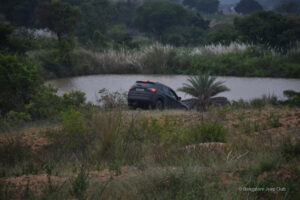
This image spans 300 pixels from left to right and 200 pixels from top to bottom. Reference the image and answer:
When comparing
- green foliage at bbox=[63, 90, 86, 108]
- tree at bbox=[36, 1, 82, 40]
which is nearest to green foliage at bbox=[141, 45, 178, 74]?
tree at bbox=[36, 1, 82, 40]

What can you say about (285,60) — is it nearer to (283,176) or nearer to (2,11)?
(283,176)

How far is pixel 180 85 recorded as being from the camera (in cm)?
2322

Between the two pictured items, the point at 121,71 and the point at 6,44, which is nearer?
the point at 6,44

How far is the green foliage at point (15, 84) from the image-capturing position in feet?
42.8

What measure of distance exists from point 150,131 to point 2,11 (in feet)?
155

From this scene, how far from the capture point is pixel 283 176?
4629 millimetres

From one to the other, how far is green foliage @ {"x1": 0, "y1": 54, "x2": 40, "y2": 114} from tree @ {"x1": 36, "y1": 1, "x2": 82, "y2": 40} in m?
16.6

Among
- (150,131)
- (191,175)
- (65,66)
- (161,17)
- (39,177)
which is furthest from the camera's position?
(161,17)

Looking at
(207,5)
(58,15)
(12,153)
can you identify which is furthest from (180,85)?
(207,5)

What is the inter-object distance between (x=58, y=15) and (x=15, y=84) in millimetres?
17526

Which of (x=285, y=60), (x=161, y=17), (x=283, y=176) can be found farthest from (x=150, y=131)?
(x=161, y=17)

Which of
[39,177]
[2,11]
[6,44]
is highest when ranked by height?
[2,11]

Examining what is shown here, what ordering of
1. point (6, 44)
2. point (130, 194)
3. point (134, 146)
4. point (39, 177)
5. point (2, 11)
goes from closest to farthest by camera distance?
point (130, 194) → point (39, 177) → point (134, 146) → point (6, 44) → point (2, 11)

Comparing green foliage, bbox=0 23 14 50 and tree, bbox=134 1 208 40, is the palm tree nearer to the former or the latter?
green foliage, bbox=0 23 14 50
